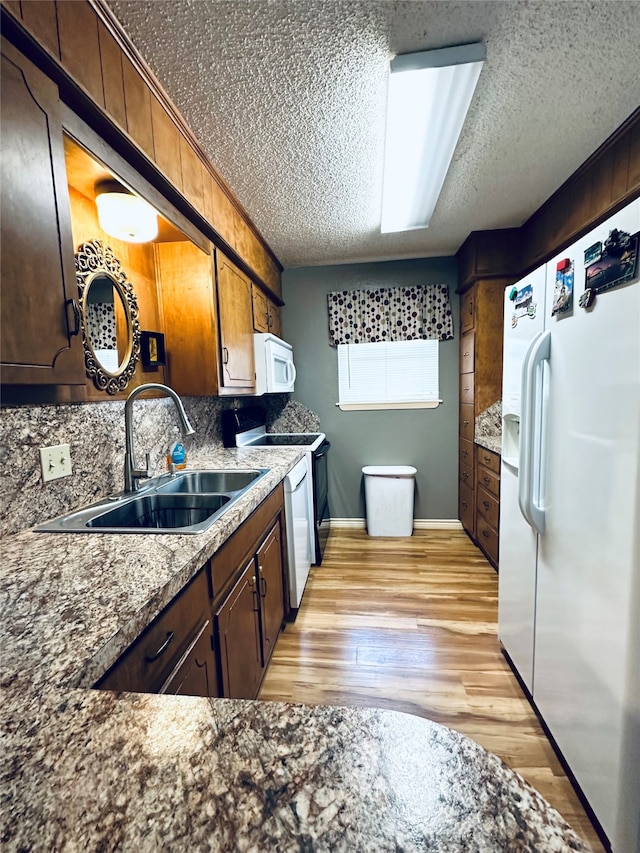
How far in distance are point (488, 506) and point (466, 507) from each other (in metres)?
0.59

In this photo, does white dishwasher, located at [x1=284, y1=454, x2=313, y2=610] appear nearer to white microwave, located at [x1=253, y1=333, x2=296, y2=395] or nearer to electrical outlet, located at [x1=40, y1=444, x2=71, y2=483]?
white microwave, located at [x1=253, y1=333, x2=296, y2=395]

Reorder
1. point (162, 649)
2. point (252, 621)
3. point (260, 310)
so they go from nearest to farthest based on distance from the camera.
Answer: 1. point (162, 649)
2. point (252, 621)
3. point (260, 310)

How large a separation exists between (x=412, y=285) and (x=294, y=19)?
8.04 feet

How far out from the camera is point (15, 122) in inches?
31.6

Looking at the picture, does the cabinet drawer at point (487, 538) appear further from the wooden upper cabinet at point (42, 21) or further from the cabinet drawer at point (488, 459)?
the wooden upper cabinet at point (42, 21)

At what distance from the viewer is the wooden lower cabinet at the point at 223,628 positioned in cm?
79

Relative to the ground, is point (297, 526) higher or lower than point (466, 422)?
lower

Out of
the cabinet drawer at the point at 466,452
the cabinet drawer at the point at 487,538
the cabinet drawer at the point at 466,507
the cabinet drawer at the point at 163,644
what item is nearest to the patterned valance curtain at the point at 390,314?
the cabinet drawer at the point at 466,452

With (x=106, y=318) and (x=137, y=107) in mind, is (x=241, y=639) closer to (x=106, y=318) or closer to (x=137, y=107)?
(x=106, y=318)

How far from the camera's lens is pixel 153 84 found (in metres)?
1.35

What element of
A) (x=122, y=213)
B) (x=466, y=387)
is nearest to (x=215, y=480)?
(x=122, y=213)

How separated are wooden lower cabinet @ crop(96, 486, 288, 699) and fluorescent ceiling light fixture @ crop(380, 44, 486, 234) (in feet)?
5.83

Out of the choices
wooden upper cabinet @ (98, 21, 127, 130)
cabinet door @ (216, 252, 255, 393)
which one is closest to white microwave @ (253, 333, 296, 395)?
cabinet door @ (216, 252, 255, 393)

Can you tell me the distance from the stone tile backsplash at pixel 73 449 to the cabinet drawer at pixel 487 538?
2276mm
